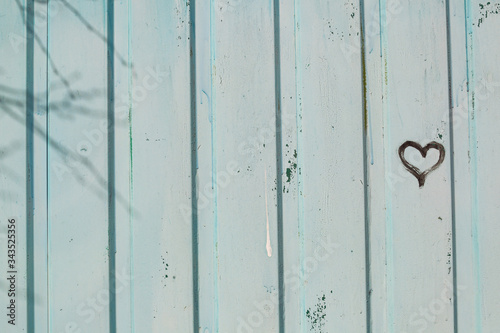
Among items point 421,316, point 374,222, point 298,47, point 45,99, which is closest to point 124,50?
point 45,99

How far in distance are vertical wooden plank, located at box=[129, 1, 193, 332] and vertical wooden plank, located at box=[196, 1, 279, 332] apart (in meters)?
0.04

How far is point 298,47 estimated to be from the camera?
47.8 inches

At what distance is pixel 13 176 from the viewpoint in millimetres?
1164

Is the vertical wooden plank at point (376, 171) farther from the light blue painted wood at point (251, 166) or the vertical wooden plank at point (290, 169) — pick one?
the vertical wooden plank at point (290, 169)

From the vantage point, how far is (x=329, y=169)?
47.6 inches

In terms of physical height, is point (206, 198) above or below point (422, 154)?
below

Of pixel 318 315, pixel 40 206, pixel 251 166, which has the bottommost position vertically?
pixel 318 315

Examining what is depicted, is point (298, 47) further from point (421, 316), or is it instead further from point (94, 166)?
point (421, 316)

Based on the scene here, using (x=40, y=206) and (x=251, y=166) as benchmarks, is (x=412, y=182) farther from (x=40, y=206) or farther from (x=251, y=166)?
(x=40, y=206)

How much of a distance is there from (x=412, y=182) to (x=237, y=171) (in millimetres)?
502

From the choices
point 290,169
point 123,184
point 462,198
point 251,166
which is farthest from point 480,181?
point 123,184

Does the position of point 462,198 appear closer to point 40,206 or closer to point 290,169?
point 290,169

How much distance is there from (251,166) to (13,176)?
653mm

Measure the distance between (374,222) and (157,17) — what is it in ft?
2.77
